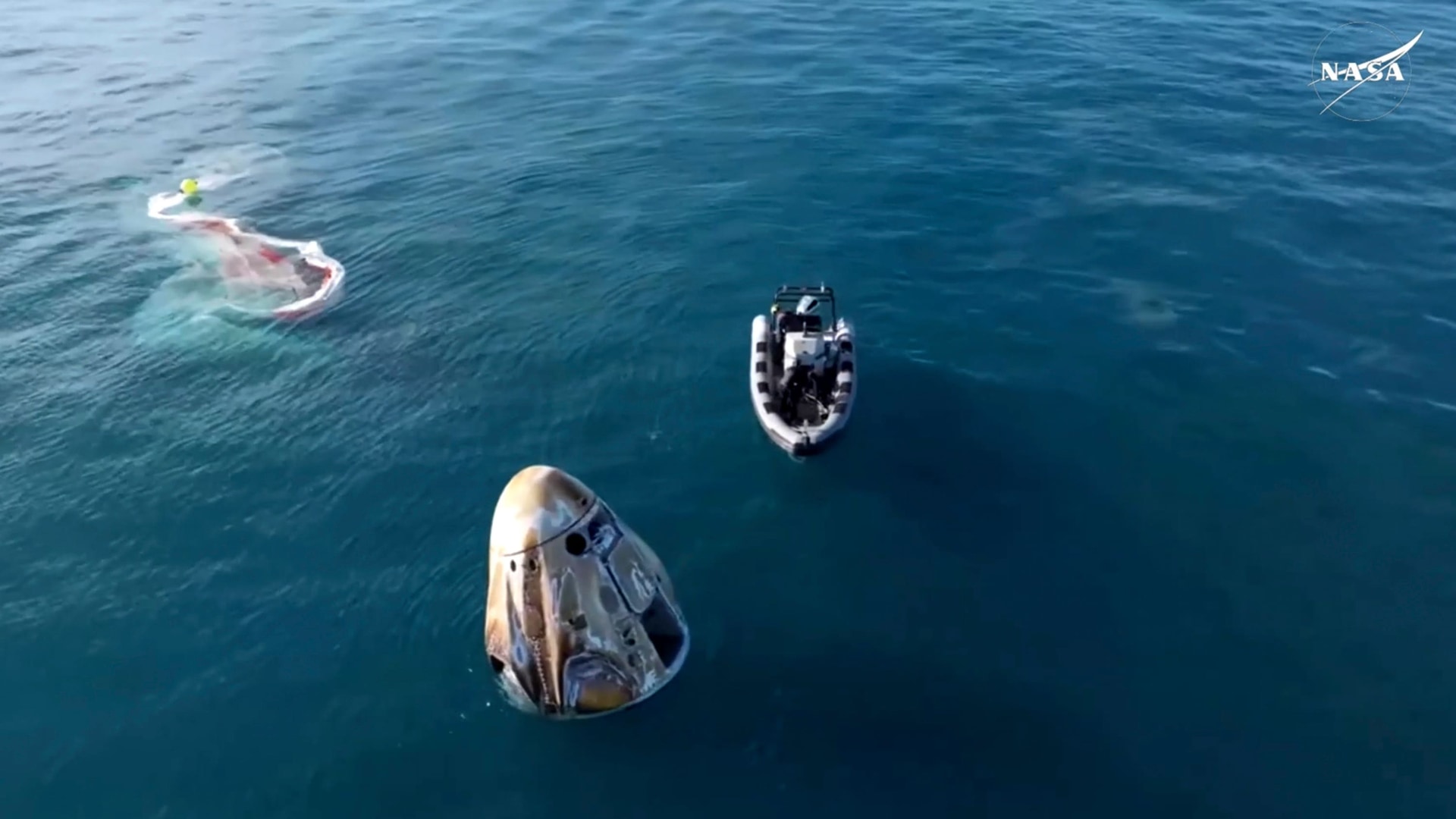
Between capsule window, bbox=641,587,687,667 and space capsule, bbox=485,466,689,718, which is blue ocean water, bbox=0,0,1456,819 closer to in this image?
capsule window, bbox=641,587,687,667

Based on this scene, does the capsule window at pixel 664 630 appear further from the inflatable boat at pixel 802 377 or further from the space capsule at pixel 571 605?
the inflatable boat at pixel 802 377

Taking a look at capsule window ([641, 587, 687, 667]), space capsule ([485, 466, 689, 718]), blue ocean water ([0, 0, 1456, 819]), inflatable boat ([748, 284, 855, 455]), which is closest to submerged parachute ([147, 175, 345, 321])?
blue ocean water ([0, 0, 1456, 819])

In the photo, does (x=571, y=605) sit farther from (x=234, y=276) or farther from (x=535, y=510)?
(x=234, y=276)

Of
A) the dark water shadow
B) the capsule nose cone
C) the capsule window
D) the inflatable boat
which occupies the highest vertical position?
the capsule nose cone

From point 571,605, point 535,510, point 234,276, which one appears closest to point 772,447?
point 571,605

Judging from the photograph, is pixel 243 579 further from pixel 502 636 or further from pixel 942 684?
pixel 942 684

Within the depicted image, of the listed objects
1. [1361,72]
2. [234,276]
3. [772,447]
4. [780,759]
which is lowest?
[780,759]
